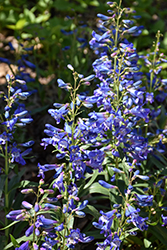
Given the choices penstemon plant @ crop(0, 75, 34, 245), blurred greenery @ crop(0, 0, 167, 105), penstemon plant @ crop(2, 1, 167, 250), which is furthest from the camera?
blurred greenery @ crop(0, 0, 167, 105)

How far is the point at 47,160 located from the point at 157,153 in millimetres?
1675

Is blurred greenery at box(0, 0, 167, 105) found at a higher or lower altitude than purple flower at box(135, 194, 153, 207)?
higher

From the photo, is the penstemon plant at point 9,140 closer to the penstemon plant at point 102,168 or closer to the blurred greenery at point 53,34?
the penstemon plant at point 102,168

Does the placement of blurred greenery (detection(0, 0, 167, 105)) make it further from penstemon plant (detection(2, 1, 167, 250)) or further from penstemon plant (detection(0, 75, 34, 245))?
penstemon plant (detection(2, 1, 167, 250))

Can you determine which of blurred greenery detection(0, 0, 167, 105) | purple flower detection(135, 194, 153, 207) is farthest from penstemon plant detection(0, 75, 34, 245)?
blurred greenery detection(0, 0, 167, 105)

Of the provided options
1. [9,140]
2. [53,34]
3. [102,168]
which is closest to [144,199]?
[102,168]

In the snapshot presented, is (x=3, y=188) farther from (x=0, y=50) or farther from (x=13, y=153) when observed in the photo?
(x=0, y=50)

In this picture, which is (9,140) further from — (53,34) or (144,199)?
(53,34)

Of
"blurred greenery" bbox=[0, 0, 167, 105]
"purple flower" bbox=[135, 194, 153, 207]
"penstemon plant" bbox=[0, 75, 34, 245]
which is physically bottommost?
"purple flower" bbox=[135, 194, 153, 207]

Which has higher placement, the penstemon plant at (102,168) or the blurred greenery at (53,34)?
the blurred greenery at (53,34)

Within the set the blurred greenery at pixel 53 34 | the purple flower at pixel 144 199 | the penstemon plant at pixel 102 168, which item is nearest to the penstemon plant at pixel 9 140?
the penstemon plant at pixel 102 168

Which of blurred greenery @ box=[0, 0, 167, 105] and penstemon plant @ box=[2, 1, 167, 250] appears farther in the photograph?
blurred greenery @ box=[0, 0, 167, 105]

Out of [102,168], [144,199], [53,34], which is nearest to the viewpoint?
[144,199]

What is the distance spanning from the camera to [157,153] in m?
3.96
